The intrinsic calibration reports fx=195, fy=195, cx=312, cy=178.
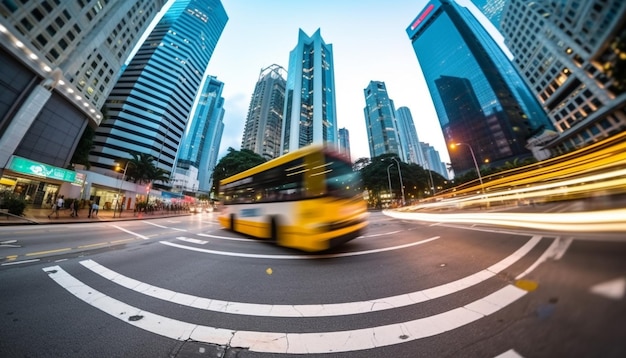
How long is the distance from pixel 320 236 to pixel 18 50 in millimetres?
33327

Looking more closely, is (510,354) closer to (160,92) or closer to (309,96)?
(160,92)

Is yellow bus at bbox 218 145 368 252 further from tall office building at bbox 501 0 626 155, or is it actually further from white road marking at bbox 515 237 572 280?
tall office building at bbox 501 0 626 155

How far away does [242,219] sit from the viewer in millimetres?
8828

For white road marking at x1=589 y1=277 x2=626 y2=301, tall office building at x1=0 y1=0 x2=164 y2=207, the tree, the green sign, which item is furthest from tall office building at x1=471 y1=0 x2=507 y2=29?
the green sign

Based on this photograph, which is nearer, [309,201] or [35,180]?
[309,201]

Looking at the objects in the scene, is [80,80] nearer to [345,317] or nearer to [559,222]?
[345,317]

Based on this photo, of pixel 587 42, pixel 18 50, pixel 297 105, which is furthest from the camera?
pixel 297 105

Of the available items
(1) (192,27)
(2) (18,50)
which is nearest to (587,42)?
(2) (18,50)

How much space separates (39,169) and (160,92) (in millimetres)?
47192

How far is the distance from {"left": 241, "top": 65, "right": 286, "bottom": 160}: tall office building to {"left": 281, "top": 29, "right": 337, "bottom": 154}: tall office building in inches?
213

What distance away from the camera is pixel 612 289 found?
1829 mm

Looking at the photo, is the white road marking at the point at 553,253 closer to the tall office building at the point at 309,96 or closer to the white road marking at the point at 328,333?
the white road marking at the point at 328,333

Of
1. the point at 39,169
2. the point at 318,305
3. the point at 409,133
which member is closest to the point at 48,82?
the point at 39,169

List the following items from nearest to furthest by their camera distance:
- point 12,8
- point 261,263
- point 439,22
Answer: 1. point 261,263
2. point 12,8
3. point 439,22
